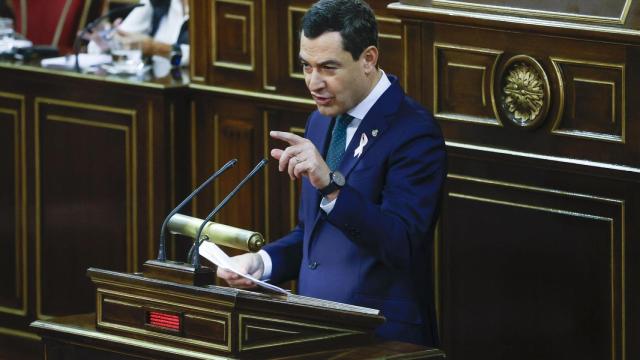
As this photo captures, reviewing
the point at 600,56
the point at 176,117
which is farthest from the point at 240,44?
the point at 600,56

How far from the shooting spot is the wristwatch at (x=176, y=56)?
21.2 feet

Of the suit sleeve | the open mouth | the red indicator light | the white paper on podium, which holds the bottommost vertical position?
the red indicator light

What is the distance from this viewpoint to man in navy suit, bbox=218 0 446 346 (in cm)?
375

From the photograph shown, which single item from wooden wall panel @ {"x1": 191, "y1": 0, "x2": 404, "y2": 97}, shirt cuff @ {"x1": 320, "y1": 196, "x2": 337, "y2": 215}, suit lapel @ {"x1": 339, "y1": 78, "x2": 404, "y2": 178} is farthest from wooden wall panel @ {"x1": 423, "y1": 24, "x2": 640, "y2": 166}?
shirt cuff @ {"x1": 320, "y1": 196, "x2": 337, "y2": 215}

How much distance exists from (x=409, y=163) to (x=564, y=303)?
1.27 metres

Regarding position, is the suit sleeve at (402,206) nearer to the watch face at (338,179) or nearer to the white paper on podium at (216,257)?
the watch face at (338,179)

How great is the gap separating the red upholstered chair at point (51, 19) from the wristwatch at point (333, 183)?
4086 millimetres

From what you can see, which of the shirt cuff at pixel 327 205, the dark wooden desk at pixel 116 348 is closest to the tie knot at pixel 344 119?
the shirt cuff at pixel 327 205

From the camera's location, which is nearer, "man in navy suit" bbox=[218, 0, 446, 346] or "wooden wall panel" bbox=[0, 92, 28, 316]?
"man in navy suit" bbox=[218, 0, 446, 346]

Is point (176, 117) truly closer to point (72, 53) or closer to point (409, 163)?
point (72, 53)

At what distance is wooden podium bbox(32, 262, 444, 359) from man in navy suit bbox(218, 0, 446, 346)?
225 millimetres

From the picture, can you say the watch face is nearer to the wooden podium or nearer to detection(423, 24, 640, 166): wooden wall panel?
the wooden podium

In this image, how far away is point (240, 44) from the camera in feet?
19.8

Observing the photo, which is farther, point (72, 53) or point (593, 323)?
point (72, 53)
